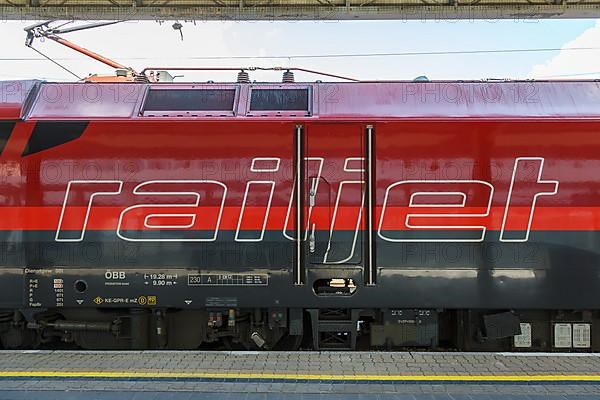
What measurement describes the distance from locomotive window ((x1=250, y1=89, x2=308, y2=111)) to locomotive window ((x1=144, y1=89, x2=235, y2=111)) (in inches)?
10.5

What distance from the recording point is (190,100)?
18.7 feet

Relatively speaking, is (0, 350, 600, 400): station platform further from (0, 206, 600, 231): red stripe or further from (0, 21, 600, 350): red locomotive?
(0, 206, 600, 231): red stripe

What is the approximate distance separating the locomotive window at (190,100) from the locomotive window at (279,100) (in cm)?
27

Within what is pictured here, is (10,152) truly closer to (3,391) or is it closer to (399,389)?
(3,391)

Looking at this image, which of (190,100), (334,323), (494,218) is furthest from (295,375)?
(190,100)

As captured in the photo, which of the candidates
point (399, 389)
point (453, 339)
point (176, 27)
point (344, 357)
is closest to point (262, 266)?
point (344, 357)

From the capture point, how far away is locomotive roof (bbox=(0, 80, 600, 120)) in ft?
17.9

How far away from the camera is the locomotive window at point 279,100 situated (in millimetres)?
5594

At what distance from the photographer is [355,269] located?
5.38 meters

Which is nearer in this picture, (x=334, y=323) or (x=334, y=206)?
(x=334, y=206)

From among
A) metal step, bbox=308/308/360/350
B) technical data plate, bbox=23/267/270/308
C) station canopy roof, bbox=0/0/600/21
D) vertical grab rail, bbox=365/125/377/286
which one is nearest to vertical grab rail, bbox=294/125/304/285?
technical data plate, bbox=23/267/270/308

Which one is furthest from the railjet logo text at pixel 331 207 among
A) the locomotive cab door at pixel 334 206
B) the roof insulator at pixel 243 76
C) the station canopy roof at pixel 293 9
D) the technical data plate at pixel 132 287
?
the station canopy roof at pixel 293 9

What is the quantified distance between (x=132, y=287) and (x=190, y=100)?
2.11 m

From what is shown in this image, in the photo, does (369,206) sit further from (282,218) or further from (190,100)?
(190,100)
